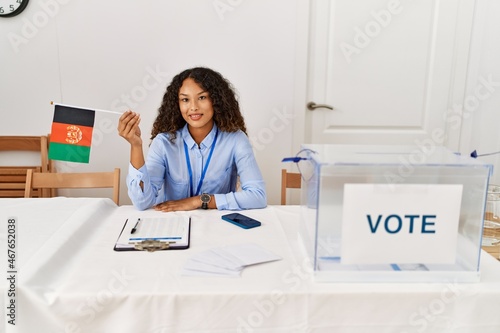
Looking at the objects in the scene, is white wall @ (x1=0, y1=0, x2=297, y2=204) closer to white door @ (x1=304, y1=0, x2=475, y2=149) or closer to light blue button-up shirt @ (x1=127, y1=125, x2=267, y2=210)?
white door @ (x1=304, y1=0, x2=475, y2=149)

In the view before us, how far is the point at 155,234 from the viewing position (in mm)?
1187

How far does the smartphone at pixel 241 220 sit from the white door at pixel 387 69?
139 centimetres

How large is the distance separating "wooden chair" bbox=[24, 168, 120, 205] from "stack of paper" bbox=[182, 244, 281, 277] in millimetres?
832

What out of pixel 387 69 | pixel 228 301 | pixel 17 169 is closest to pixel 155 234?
pixel 228 301

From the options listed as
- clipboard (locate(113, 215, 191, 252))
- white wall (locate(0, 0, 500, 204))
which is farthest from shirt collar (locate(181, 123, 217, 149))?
white wall (locate(0, 0, 500, 204))

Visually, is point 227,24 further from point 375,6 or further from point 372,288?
point 372,288

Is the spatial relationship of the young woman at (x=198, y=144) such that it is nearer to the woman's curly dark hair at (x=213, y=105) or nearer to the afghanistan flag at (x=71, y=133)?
the woman's curly dark hair at (x=213, y=105)

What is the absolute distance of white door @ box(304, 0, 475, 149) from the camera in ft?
8.27

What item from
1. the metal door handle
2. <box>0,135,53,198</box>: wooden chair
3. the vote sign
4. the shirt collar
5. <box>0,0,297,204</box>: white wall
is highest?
<box>0,0,297,204</box>: white wall

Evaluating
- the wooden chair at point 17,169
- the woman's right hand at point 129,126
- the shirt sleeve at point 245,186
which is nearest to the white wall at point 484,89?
the shirt sleeve at point 245,186

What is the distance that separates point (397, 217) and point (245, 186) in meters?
0.75

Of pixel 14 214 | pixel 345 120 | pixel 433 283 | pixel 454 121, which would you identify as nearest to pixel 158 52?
pixel 345 120

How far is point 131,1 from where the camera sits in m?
2.40

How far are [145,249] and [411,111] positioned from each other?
2060mm
